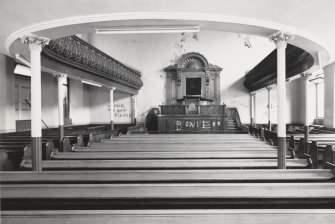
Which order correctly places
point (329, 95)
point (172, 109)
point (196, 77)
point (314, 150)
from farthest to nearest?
1. point (196, 77)
2. point (172, 109)
3. point (329, 95)
4. point (314, 150)

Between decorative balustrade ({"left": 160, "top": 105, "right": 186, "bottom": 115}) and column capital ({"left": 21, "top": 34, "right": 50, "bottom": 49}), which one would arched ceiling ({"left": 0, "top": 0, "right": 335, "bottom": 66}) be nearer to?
column capital ({"left": 21, "top": 34, "right": 50, "bottom": 49})

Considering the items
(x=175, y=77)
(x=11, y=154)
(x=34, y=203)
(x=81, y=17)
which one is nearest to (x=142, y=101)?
(x=175, y=77)

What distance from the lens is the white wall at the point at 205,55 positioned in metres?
18.9

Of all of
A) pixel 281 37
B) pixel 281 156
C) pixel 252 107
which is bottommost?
pixel 281 156

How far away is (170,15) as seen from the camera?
17.1 feet

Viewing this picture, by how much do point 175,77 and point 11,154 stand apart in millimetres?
13290

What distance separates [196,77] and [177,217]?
656 inches

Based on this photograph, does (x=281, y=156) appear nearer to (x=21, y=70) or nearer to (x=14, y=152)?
(x=14, y=152)

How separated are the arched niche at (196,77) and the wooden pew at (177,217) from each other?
16.2 metres

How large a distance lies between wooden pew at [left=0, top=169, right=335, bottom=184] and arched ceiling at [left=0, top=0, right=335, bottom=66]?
268 centimetres

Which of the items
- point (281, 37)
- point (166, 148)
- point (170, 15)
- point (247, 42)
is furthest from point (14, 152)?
point (247, 42)

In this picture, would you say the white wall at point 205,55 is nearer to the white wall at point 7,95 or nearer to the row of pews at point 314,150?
the row of pews at point 314,150

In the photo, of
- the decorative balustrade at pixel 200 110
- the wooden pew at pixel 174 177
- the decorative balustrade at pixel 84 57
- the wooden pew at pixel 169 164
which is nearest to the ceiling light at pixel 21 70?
the decorative balustrade at pixel 84 57

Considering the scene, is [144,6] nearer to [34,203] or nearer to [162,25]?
[162,25]
